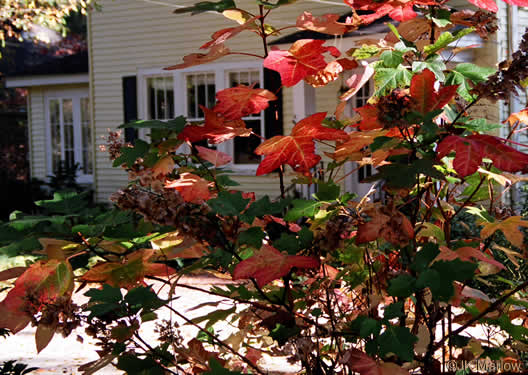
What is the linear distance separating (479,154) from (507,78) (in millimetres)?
288

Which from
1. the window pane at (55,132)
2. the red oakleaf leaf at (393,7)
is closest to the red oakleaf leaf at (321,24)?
the red oakleaf leaf at (393,7)

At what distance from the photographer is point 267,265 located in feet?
4.47

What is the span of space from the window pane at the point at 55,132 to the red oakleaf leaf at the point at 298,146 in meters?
14.3

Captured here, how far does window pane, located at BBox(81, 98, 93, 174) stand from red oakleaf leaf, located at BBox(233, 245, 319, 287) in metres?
14.1

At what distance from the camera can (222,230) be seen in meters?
1.42

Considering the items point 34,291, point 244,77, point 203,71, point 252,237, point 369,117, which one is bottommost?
point 34,291

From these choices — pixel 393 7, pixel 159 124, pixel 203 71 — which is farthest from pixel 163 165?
pixel 203 71

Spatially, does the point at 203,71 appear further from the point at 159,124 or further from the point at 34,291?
the point at 34,291

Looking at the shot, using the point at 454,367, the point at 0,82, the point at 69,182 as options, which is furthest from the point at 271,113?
the point at 0,82

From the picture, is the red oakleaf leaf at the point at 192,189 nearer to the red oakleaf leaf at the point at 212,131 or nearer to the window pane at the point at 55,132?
the red oakleaf leaf at the point at 212,131

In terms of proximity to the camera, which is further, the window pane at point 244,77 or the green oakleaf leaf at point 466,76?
the window pane at point 244,77

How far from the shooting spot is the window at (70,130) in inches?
583

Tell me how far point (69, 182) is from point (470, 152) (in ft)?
44.2

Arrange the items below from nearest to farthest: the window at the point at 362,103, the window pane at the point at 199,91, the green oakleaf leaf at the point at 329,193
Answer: the green oakleaf leaf at the point at 329,193 < the window at the point at 362,103 < the window pane at the point at 199,91
